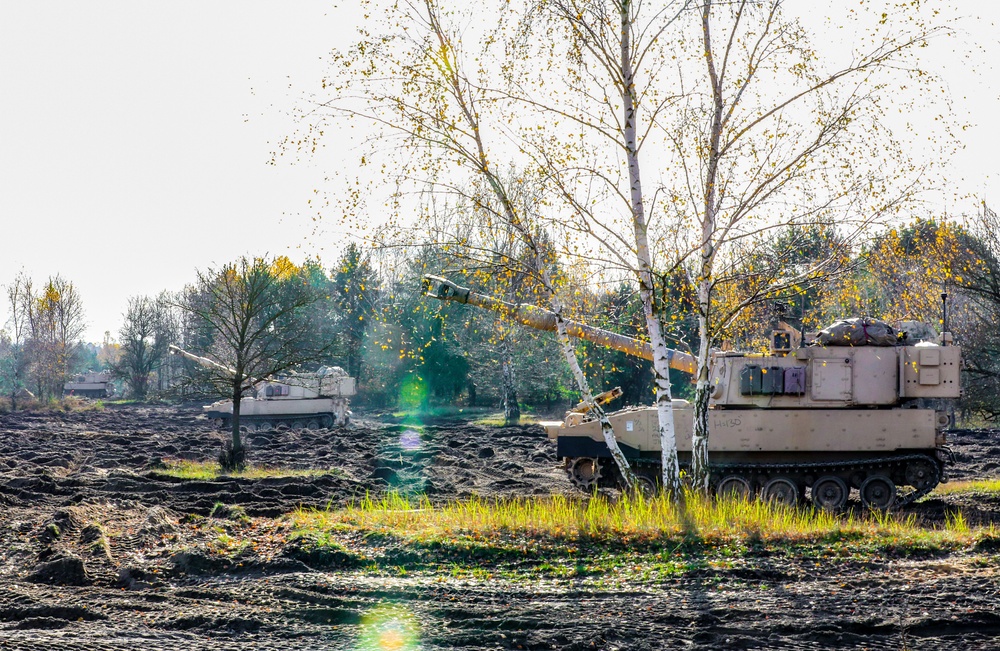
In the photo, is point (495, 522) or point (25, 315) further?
point (25, 315)

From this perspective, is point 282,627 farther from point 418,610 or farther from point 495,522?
point 495,522

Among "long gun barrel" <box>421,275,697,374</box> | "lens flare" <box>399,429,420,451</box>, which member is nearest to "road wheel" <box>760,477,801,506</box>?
"long gun barrel" <box>421,275,697,374</box>

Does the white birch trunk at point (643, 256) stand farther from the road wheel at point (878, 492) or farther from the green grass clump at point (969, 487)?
the green grass clump at point (969, 487)

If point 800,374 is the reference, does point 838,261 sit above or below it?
above

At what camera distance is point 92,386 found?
249 ft


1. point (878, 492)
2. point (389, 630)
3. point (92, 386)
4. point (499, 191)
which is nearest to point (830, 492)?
point (878, 492)

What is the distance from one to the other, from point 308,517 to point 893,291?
1007 inches

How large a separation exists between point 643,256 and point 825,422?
538 cm

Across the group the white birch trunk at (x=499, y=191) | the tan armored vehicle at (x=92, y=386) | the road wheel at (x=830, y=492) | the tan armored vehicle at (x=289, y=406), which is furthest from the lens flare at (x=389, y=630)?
the tan armored vehicle at (x=92, y=386)

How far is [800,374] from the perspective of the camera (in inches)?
658

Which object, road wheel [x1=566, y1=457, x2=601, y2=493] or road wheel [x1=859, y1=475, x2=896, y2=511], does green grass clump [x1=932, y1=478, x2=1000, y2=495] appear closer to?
road wheel [x1=859, y1=475, x2=896, y2=511]

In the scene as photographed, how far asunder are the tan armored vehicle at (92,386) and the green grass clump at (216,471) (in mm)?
55312

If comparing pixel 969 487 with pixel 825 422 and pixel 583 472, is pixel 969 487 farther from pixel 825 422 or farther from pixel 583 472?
pixel 583 472

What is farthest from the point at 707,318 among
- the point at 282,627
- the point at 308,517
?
the point at 282,627
